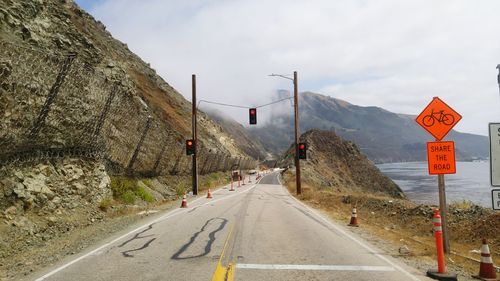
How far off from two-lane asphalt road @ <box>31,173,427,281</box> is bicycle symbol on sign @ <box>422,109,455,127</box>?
3.35m

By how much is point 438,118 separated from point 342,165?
268ft

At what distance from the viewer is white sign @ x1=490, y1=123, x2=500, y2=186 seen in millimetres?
7371

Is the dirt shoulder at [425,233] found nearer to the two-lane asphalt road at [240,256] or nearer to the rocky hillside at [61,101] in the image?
the two-lane asphalt road at [240,256]

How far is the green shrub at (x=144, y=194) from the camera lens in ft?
77.7

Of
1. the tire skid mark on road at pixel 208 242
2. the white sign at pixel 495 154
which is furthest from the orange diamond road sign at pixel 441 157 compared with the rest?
the tire skid mark on road at pixel 208 242

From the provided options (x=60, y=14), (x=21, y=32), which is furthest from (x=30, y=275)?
(x=60, y=14)

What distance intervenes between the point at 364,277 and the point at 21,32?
18561 millimetres

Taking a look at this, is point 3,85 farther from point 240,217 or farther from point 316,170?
point 316,170

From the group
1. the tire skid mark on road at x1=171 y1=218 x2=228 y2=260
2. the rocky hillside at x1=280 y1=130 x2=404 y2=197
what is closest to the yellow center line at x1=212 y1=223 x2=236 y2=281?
the tire skid mark on road at x1=171 y1=218 x2=228 y2=260

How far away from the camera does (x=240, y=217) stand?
55.6 ft

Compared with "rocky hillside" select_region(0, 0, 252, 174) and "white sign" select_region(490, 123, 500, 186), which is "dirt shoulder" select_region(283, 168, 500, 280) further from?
"rocky hillside" select_region(0, 0, 252, 174)

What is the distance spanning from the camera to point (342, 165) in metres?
89.9

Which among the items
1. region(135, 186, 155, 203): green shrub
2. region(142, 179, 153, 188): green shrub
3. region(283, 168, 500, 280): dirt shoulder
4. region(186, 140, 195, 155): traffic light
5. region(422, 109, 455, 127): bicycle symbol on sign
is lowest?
region(283, 168, 500, 280): dirt shoulder

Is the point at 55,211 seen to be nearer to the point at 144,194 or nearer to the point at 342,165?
the point at 144,194
